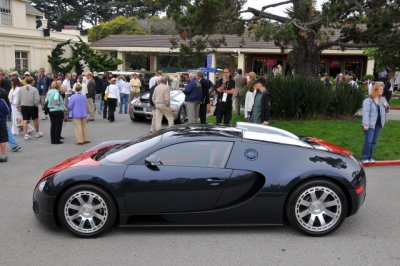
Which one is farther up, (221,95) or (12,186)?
(221,95)

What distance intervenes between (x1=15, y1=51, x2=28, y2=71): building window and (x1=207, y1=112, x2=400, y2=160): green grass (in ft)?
79.6

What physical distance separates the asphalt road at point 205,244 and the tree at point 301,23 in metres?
7.68

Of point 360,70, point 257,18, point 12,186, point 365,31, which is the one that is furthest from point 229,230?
point 360,70

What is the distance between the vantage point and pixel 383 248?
4.89 meters

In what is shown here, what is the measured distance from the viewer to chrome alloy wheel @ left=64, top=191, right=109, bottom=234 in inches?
202

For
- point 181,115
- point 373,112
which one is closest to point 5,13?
point 181,115

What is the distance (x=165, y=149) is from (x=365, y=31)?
1207cm

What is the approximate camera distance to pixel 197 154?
207 inches

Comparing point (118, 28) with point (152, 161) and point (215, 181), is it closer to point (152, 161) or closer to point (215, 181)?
point (152, 161)

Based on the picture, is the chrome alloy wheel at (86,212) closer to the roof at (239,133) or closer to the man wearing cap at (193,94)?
the roof at (239,133)

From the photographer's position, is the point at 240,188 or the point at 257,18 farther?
the point at 257,18

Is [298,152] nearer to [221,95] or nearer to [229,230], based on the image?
[229,230]

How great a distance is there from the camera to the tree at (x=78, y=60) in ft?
116

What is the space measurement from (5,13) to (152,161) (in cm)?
3462
